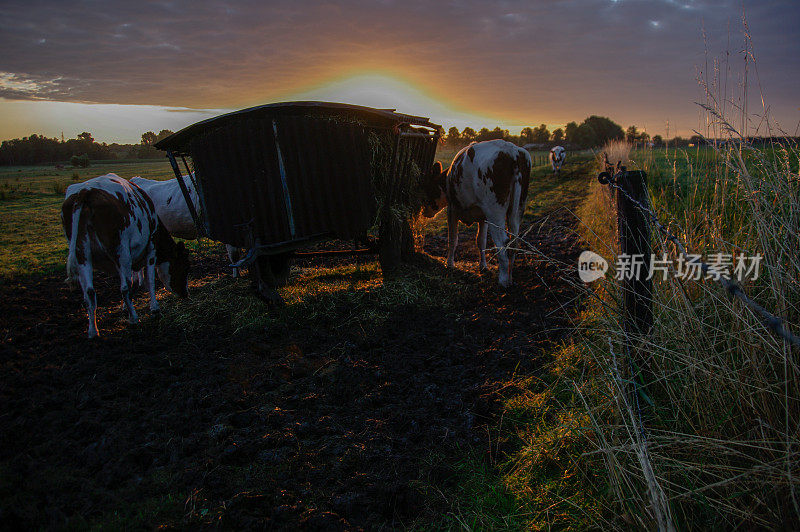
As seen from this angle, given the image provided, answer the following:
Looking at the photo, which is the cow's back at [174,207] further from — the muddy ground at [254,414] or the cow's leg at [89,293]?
the cow's leg at [89,293]

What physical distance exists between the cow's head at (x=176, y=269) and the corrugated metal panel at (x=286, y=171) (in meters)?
1.34

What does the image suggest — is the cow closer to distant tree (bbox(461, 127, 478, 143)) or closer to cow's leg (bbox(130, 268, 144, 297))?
cow's leg (bbox(130, 268, 144, 297))

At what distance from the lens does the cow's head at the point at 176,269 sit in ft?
23.6

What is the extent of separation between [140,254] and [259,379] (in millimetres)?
3866

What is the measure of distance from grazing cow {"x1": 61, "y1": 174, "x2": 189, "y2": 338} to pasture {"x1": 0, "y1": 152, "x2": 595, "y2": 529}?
1.74 feet

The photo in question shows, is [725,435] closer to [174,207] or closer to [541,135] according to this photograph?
[174,207]

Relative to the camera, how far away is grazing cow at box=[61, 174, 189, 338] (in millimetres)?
5699

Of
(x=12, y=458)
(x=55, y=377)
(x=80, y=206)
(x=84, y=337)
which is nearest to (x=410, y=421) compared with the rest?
(x=12, y=458)

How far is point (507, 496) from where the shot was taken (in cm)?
263

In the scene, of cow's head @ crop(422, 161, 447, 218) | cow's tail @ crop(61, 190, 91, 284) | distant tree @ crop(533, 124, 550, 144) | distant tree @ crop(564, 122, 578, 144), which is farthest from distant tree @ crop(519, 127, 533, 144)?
cow's tail @ crop(61, 190, 91, 284)

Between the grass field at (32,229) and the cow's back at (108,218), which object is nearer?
the cow's back at (108,218)

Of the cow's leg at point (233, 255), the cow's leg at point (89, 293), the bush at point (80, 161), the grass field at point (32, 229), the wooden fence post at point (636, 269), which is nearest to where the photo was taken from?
the wooden fence post at point (636, 269)

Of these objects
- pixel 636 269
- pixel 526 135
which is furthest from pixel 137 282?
pixel 526 135

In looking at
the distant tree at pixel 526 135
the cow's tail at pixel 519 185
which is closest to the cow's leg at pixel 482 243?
the cow's tail at pixel 519 185
